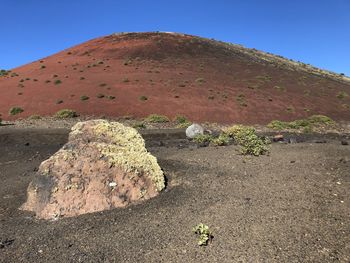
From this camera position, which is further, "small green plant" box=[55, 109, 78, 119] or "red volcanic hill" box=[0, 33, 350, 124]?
"red volcanic hill" box=[0, 33, 350, 124]

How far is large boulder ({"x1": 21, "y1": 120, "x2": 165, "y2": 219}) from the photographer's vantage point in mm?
8805

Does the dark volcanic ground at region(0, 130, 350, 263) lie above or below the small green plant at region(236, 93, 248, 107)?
below

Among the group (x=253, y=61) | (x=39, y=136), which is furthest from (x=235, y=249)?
(x=253, y=61)

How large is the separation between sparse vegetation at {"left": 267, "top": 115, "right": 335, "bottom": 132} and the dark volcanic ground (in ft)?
68.2

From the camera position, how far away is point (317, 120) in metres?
36.6

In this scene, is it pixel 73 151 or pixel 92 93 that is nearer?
pixel 73 151

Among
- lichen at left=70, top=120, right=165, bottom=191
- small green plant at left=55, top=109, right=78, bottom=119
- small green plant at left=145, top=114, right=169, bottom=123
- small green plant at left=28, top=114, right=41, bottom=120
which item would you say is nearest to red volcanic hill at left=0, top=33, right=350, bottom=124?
small green plant at left=55, top=109, right=78, bottom=119

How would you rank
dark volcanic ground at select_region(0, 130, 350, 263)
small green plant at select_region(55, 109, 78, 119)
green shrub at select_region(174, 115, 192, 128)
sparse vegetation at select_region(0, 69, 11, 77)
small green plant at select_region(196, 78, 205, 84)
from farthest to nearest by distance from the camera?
1. sparse vegetation at select_region(0, 69, 11, 77)
2. small green plant at select_region(196, 78, 205, 84)
3. small green plant at select_region(55, 109, 78, 119)
4. green shrub at select_region(174, 115, 192, 128)
5. dark volcanic ground at select_region(0, 130, 350, 263)

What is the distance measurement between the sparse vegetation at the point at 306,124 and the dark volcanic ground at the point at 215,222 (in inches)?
819

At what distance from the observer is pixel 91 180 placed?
29.7ft

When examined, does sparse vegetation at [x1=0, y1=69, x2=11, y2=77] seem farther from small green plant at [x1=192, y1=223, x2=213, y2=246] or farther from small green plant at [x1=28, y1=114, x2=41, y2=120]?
small green plant at [x1=192, y1=223, x2=213, y2=246]

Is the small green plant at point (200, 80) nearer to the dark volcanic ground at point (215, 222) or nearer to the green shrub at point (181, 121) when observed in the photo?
the green shrub at point (181, 121)

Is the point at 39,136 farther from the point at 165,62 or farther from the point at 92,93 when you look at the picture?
the point at 165,62

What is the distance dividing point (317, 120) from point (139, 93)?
17644mm
